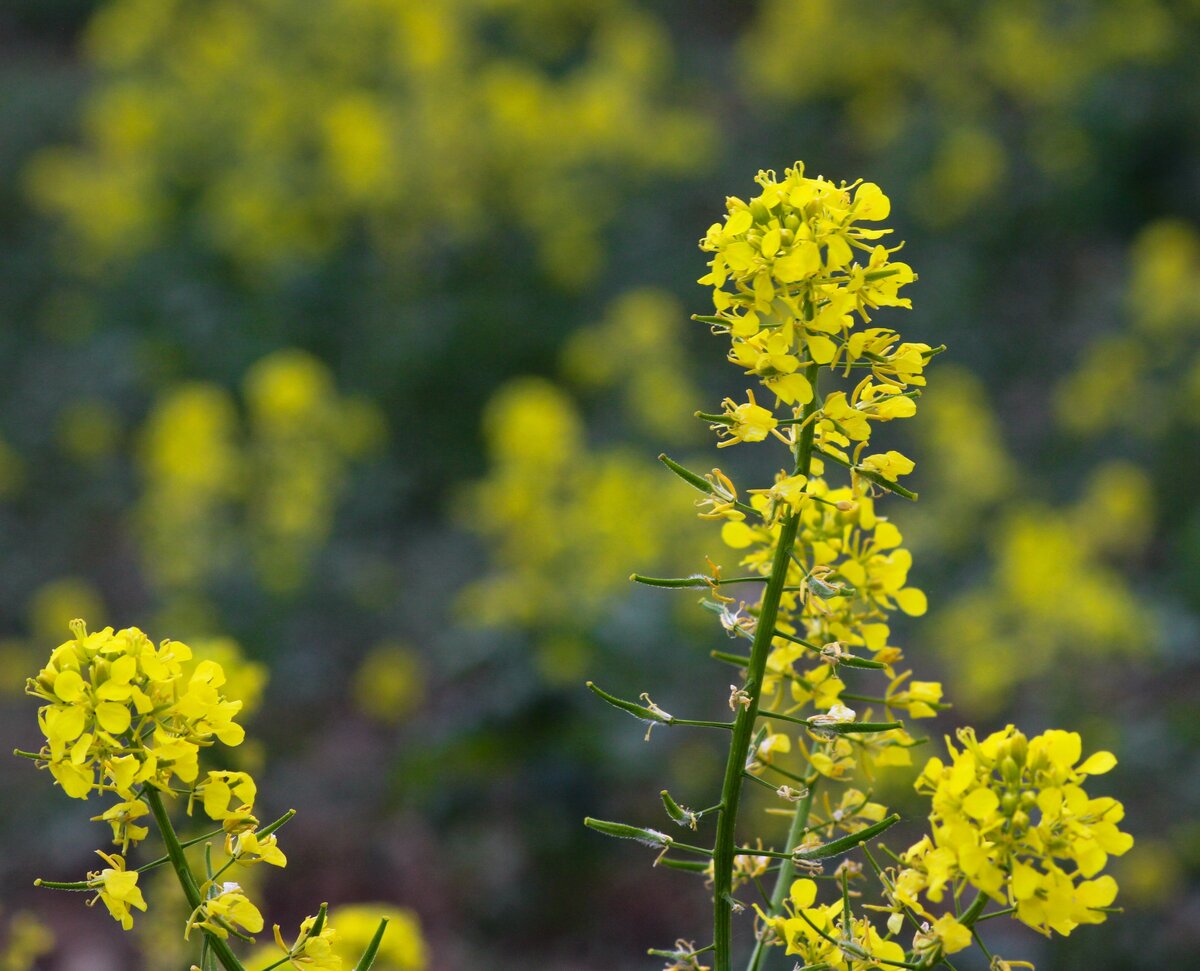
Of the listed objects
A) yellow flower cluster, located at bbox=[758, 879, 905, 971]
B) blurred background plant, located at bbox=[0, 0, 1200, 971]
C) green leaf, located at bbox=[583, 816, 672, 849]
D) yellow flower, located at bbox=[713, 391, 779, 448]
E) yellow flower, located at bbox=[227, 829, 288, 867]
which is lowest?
yellow flower, located at bbox=[227, 829, 288, 867]

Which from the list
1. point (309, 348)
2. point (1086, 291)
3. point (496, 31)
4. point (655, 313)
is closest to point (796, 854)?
point (655, 313)

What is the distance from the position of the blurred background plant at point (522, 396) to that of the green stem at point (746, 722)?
4.80 ft

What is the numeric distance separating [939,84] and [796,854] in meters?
11.9

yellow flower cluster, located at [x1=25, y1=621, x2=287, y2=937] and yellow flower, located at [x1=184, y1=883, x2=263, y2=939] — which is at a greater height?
yellow flower cluster, located at [x1=25, y1=621, x2=287, y2=937]

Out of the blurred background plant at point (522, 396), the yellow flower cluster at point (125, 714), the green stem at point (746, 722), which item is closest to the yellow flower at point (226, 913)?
the yellow flower cluster at point (125, 714)

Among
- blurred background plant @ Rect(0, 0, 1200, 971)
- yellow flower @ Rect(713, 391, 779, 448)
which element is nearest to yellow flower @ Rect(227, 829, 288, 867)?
yellow flower @ Rect(713, 391, 779, 448)

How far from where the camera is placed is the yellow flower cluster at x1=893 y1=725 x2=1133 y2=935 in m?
1.34

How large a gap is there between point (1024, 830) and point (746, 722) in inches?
12.5

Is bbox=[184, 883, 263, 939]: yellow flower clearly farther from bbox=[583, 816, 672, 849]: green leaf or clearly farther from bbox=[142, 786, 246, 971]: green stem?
bbox=[583, 816, 672, 849]: green leaf

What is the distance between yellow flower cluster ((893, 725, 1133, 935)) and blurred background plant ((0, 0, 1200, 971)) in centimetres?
169

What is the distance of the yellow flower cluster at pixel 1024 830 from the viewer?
134cm

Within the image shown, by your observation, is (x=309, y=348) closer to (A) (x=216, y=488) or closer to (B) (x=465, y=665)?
(A) (x=216, y=488)

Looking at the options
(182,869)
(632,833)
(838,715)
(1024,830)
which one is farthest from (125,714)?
(1024,830)

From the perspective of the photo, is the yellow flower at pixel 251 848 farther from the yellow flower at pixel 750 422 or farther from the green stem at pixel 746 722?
the yellow flower at pixel 750 422
